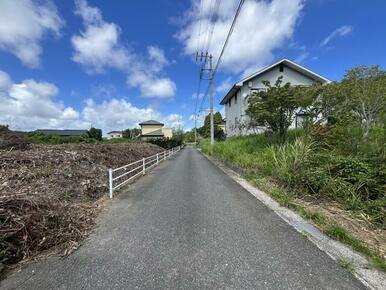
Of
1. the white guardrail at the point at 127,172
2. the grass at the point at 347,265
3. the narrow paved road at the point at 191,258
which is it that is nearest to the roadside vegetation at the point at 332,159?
the grass at the point at 347,265

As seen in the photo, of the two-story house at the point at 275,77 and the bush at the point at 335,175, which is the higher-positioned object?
the two-story house at the point at 275,77

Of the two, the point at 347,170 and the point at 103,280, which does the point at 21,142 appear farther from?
the point at 347,170

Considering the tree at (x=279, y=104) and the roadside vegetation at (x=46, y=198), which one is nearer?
the roadside vegetation at (x=46, y=198)

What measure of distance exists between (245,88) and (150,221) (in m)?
17.4

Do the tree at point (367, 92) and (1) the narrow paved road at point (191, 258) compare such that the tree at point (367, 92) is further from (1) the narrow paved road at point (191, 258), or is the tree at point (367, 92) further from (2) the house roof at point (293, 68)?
(1) the narrow paved road at point (191, 258)

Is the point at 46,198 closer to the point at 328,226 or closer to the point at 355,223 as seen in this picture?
the point at 328,226

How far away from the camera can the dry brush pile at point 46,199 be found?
2.84m

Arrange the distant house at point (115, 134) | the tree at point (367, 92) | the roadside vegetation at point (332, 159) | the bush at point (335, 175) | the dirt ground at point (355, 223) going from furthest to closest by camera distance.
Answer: the distant house at point (115, 134), the tree at point (367, 92), the bush at point (335, 175), the roadside vegetation at point (332, 159), the dirt ground at point (355, 223)

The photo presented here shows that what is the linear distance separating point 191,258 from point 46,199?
2.73 meters

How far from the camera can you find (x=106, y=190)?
21.4 ft

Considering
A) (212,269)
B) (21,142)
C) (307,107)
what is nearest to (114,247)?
(212,269)

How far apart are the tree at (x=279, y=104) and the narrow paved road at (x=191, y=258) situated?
6.24 metres

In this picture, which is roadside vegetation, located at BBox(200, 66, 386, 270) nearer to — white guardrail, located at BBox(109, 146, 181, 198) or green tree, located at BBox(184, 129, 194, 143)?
white guardrail, located at BBox(109, 146, 181, 198)

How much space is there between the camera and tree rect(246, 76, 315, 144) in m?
9.07
